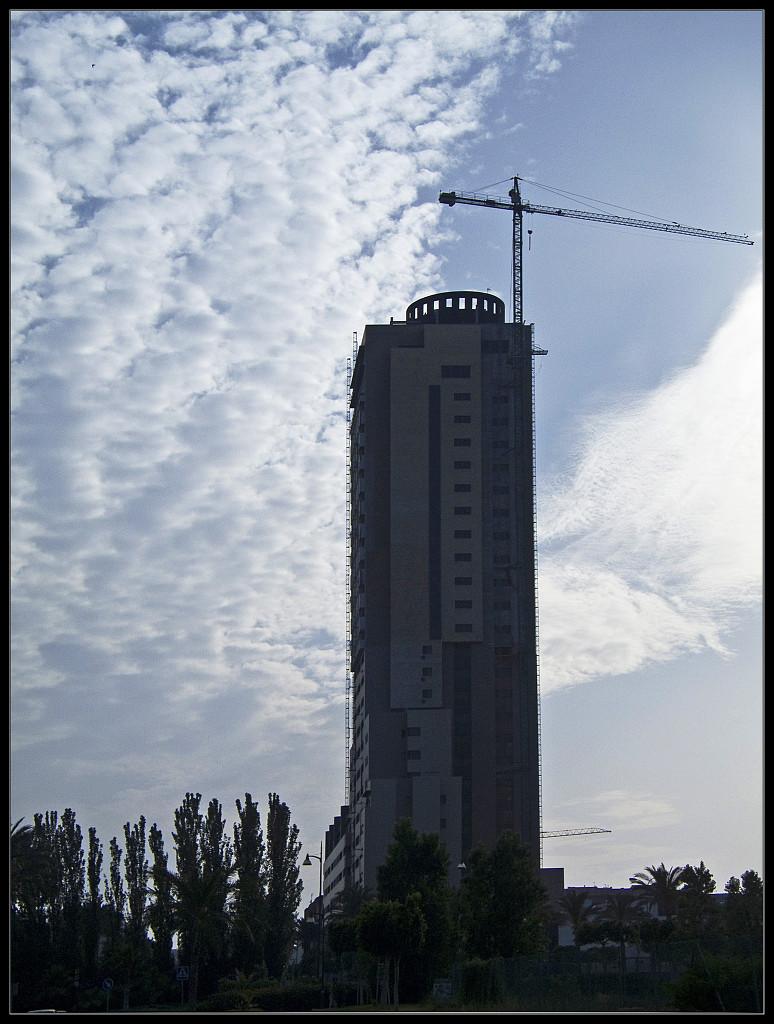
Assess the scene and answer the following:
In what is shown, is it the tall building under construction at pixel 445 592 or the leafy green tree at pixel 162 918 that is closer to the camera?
the leafy green tree at pixel 162 918

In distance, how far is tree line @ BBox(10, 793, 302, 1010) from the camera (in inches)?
2901

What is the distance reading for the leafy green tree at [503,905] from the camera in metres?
68.7

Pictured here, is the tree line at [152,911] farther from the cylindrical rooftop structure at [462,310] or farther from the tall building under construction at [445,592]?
the cylindrical rooftop structure at [462,310]

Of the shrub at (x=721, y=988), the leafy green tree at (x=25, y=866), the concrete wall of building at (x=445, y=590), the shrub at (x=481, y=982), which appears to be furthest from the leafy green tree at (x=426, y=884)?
the concrete wall of building at (x=445, y=590)

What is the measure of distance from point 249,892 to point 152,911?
650cm

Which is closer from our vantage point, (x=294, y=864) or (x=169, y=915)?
(x=169, y=915)

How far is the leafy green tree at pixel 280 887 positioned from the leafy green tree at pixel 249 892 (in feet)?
3.03

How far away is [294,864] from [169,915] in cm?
1358

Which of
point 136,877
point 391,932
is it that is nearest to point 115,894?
point 136,877

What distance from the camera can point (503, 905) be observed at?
70.2m

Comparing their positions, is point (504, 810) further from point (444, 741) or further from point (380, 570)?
→ point (380, 570)

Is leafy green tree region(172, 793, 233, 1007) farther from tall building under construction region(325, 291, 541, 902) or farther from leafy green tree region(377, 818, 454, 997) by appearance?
tall building under construction region(325, 291, 541, 902)

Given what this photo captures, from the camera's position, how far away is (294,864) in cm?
9194

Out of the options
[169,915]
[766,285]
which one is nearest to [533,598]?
[169,915]
